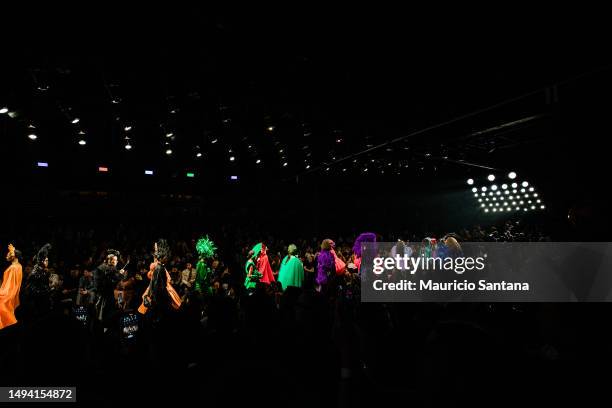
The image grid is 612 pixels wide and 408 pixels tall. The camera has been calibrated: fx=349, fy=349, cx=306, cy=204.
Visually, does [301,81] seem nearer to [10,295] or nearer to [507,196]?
[10,295]

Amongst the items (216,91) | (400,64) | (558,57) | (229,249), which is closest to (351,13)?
(400,64)

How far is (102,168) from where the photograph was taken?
16.0 m

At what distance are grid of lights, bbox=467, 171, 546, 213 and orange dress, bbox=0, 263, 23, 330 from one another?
15.8 m

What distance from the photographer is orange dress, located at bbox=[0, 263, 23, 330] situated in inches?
237

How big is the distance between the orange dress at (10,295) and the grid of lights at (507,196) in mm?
15815

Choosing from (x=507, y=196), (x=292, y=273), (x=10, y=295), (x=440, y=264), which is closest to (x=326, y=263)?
(x=292, y=273)

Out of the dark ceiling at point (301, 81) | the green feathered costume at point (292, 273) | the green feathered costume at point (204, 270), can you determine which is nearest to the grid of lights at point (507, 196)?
the dark ceiling at point (301, 81)

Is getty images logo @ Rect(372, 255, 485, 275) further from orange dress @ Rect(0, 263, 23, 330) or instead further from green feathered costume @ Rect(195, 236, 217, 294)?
orange dress @ Rect(0, 263, 23, 330)

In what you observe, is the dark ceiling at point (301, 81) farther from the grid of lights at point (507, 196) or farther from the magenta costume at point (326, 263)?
the grid of lights at point (507, 196)

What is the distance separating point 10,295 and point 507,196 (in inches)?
688

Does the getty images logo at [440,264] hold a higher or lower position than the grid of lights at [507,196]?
lower

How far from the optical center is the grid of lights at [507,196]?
48.7 ft

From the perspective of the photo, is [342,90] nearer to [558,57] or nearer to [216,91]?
[216,91]

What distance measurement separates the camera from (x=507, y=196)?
15875 millimetres
